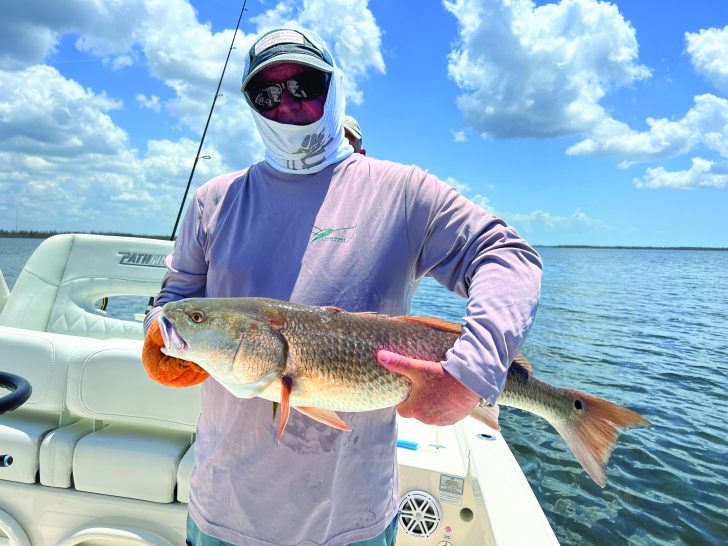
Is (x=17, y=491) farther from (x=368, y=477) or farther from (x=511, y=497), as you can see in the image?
(x=511, y=497)

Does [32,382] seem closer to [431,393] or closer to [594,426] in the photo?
[431,393]

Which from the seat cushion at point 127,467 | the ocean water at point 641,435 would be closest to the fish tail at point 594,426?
the seat cushion at point 127,467

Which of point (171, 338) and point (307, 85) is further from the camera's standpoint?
point (307, 85)

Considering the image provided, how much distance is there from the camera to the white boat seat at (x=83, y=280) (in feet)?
19.0

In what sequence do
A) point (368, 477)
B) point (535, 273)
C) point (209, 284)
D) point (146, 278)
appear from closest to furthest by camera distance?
point (535, 273)
point (368, 477)
point (209, 284)
point (146, 278)

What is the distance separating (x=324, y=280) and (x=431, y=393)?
1.83 feet

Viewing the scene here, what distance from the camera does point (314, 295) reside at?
75.7 inches

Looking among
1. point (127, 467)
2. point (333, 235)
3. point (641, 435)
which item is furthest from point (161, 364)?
point (641, 435)

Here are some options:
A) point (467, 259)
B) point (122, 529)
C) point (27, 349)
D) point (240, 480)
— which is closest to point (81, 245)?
point (27, 349)

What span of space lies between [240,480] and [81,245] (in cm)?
511

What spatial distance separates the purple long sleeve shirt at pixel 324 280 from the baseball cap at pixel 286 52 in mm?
413

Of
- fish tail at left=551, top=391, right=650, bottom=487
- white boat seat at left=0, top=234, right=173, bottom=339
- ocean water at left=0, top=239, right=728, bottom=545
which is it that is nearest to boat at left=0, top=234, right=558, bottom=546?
fish tail at left=551, top=391, right=650, bottom=487

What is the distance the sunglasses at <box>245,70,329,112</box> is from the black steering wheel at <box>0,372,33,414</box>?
1337 mm

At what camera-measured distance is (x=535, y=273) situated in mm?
1767
